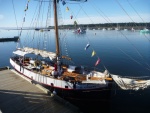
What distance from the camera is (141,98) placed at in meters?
23.8

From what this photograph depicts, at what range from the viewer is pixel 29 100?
1820 centimetres

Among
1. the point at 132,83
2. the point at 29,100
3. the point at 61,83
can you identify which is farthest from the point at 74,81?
the point at 132,83

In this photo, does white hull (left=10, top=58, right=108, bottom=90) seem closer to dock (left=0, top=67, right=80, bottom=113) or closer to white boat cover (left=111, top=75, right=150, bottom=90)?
white boat cover (left=111, top=75, right=150, bottom=90)

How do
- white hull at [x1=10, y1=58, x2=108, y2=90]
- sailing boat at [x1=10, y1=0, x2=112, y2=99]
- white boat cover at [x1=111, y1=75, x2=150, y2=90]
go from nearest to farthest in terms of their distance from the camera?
white boat cover at [x1=111, y1=75, x2=150, y2=90] < white hull at [x1=10, y1=58, x2=108, y2=90] < sailing boat at [x1=10, y1=0, x2=112, y2=99]

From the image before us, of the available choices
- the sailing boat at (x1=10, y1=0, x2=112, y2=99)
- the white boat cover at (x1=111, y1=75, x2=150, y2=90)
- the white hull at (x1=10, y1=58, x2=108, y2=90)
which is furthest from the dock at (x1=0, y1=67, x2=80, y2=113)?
Answer: the white boat cover at (x1=111, y1=75, x2=150, y2=90)

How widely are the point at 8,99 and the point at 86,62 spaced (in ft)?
98.3

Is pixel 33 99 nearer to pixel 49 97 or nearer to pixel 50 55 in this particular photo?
pixel 49 97

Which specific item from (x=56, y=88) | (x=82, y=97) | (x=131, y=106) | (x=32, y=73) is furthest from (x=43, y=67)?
(x=131, y=106)

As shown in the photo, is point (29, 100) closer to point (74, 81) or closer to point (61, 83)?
point (61, 83)

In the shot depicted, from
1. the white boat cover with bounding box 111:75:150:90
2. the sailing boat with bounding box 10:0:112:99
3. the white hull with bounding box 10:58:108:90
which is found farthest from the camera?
the sailing boat with bounding box 10:0:112:99

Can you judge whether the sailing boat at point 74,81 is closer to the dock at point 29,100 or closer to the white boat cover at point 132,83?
the white boat cover at point 132,83

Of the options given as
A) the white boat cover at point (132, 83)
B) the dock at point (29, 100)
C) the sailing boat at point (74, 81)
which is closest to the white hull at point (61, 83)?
the sailing boat at point (74, 81)

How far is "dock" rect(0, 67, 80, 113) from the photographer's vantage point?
1667cm

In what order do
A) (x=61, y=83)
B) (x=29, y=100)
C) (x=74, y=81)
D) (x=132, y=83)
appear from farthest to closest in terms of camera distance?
(x=61, y=83) < (x=74, y=81) < (x=132, y=83) < (x=29, y=100)
